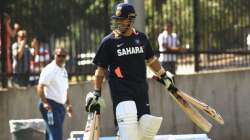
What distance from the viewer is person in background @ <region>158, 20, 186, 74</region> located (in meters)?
15.0

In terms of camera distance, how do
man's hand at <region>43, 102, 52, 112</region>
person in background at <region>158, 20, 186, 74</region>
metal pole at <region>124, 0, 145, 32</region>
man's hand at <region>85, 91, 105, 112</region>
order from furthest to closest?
person in background at <region>158, 20, 186, 74</region>, man's hand at <region>43, 102, 52, 112</region>, metal pole at <region>124, 0, 145, 32</region>, man's hand at <region>85, 91, 105, 112</region>

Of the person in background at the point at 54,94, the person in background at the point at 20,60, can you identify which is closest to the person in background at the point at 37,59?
the person in background at the point at 20,60

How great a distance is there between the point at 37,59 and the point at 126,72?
17.1 ft

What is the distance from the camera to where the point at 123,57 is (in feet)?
30.9

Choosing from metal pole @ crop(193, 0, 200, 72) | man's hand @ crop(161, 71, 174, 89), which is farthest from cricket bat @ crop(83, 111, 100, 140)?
metal pole @ crop(193, 0, 200, 72)

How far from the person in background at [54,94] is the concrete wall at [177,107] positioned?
1.54 meters

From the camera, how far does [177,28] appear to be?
15.2 metres

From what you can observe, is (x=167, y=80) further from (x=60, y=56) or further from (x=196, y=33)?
(x=196, y=33)

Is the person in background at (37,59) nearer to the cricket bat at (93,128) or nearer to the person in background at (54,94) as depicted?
the person in background at (54,94)

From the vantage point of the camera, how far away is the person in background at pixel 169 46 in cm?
1500

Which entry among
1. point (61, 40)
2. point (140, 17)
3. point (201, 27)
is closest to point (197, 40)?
point (201, 27)

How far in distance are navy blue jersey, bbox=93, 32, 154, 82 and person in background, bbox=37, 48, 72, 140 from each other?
2.91m

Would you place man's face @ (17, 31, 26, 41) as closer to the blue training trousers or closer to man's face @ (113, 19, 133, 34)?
the blue training trousers

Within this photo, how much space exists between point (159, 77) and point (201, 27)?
5.56 metres
